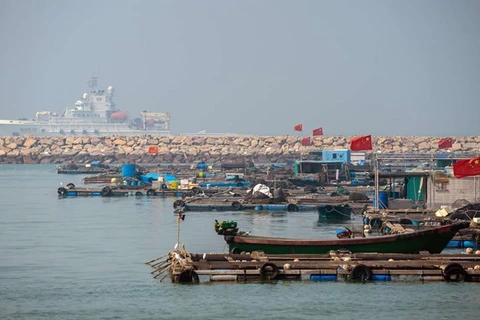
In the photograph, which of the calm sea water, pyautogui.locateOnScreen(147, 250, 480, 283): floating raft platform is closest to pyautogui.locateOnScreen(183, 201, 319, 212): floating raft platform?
the calm sea water

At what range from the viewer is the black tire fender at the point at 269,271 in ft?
79.4

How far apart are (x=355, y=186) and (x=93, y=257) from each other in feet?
98.3

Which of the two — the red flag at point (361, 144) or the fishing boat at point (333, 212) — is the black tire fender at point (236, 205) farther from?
the red flag at point (361, 144)

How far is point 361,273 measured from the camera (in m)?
24.1

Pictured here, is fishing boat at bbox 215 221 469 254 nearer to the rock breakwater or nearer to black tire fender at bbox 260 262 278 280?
black tire fender at bbox 260 262 278 280

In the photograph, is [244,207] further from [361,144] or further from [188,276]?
[188,276]

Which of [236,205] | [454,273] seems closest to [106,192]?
[236,205]

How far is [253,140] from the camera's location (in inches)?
5094

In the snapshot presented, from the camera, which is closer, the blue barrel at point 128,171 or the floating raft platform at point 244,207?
the floating raft platform at point 244,207

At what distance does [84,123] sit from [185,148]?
214ft

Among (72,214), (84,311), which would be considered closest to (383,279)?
(84,311)

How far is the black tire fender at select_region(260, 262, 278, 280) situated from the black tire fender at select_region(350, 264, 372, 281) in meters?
1.80

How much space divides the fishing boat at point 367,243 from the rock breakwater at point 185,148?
80446 millimetres

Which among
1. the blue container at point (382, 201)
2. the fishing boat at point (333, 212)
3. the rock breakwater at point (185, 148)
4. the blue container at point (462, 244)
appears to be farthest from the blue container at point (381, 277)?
the rock breakwater at point (185, 148)
